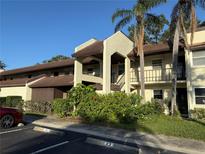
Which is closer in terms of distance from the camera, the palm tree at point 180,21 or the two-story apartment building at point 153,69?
the palm tree at point 180,21

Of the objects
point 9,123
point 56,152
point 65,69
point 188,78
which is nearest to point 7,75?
point 65,69

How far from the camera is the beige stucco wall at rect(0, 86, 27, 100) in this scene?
85.0ft

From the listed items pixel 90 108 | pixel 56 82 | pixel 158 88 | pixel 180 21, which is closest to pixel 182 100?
pixel 158 88

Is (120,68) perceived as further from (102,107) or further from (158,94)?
(102,107)

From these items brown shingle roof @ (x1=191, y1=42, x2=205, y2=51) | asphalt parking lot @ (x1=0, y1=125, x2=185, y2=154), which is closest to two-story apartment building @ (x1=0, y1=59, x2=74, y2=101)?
brown shingle roof @ (x1=191, y1=42, x2=205, y2=51)

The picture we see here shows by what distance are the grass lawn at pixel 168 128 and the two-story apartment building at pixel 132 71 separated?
5.18m

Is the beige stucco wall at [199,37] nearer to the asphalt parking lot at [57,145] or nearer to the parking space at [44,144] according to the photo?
the asphalt parking lot at [57,145]

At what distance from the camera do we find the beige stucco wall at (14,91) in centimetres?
2590

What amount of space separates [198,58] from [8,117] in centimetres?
1447

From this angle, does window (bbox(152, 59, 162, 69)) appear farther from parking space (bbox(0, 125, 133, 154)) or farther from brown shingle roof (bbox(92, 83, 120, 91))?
parking space (bbox(0, 125, 133, 154))

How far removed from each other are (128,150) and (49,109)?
13.7 m

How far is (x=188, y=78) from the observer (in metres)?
17.2

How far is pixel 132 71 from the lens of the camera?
22.1 meters

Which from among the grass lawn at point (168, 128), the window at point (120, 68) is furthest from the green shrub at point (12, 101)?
the grass lawn at point (168, 128)
